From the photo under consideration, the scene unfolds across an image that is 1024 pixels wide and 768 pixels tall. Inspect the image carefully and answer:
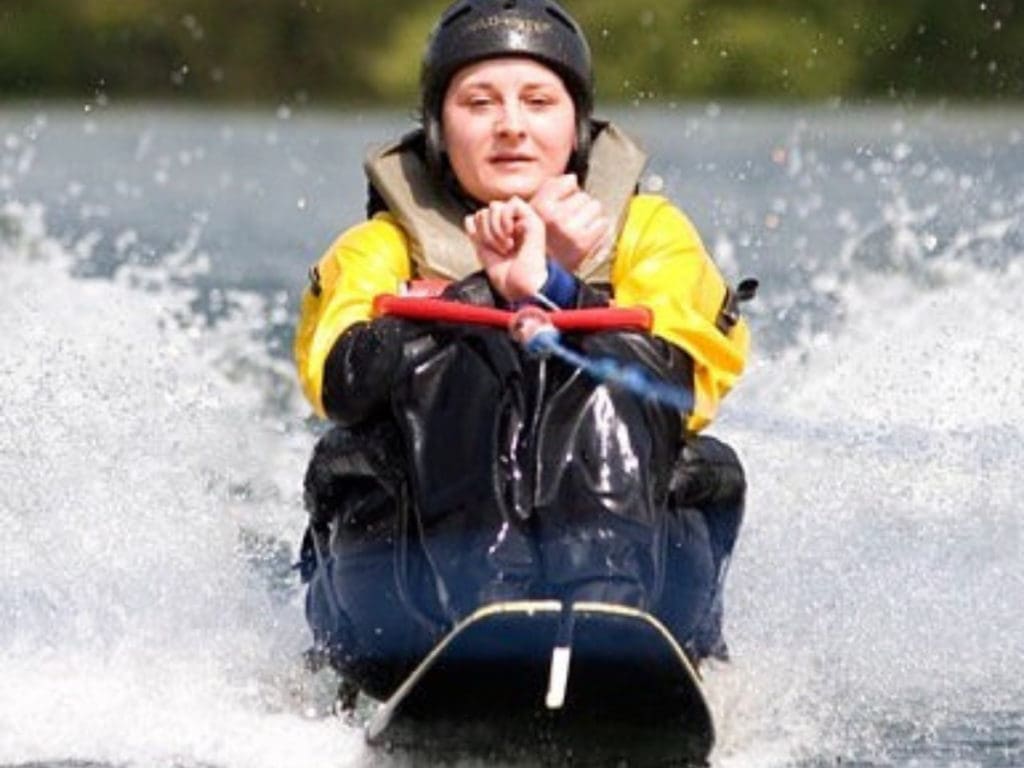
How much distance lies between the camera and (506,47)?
17.1ft

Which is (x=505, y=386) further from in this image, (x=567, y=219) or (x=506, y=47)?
(x=506, y=47)

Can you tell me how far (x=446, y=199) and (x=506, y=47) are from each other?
0.29 m

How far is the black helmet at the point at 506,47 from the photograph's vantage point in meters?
5.21

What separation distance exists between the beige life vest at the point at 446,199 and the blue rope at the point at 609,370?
0.36 metres

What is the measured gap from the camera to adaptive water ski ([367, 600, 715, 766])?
15.3ft

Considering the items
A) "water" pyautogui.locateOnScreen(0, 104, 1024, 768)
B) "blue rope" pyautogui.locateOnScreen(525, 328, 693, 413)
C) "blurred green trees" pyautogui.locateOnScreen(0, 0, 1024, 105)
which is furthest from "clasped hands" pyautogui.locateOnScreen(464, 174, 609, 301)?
"blurred green trees" pyautogui.locateOnScreen(0, 0, 1024, 105)

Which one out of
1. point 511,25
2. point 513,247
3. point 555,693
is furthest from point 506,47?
point 555,693

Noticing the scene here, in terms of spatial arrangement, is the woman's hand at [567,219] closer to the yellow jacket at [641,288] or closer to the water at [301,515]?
the yellow jacket at [641,288]

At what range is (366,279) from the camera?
5238mm

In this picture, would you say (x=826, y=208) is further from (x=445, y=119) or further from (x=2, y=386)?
(x=445, y=119)

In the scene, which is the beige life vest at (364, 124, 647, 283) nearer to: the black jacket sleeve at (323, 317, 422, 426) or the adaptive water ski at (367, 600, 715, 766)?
the black jacket sleeve at (323, 317, 422, 426)

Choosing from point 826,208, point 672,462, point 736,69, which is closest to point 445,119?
point 672,462

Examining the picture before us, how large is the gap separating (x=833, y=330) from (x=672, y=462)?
4.09 meters

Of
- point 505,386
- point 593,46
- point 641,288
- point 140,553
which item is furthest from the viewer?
point 593,46
